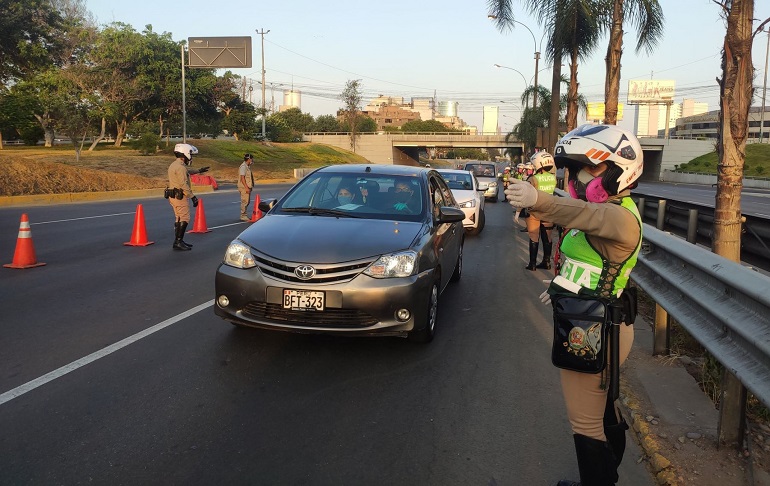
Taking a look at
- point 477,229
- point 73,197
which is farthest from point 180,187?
point 73,197

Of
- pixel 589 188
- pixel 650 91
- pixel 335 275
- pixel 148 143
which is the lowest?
pixel 335 275

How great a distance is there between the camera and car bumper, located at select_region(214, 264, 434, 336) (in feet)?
16.4

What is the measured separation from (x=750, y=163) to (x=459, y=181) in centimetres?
5567

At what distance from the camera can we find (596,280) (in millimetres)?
2822

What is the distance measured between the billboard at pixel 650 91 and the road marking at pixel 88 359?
12010 centimetres

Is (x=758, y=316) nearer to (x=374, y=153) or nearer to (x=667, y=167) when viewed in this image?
(x=667, y=167)

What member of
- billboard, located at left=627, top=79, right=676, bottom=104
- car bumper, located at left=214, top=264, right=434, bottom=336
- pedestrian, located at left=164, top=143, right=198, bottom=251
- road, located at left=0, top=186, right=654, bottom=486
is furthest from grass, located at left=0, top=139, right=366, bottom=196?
billboard, located at left=627, top=79, right=676, bottom=104

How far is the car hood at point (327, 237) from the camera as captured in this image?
5156 mm

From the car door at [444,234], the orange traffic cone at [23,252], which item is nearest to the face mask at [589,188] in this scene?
the car door at [444,234]

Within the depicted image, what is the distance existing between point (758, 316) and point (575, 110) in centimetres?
2264

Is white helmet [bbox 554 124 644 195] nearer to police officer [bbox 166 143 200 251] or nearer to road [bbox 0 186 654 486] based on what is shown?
road [bbox 0 186 654 486]

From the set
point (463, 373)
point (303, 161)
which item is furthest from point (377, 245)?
point (303, 161)

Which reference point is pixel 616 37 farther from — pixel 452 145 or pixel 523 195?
pixel 452 145

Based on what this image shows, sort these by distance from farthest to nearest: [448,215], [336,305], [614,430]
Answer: [448,215], [336,305], [614,430]
